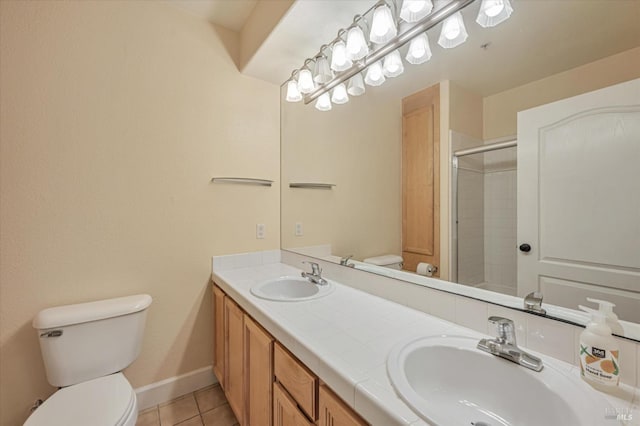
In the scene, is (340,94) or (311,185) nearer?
(340,94)

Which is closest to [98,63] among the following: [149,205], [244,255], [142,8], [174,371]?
[142,8]

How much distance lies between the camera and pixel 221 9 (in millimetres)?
1661

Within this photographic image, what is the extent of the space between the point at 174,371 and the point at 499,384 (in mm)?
1820

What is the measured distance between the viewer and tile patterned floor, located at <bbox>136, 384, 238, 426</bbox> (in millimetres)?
1483

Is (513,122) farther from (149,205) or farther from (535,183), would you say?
(149,205)

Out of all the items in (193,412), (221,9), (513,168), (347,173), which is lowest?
(193,412)

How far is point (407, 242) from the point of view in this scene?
126 centimetres

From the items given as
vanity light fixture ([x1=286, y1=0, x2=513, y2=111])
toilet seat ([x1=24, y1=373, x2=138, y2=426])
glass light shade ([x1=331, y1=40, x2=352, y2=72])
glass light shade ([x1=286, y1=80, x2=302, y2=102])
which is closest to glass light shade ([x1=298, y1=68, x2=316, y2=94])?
vanity light fixture ([x1=286, y1=0, x2=513, y2=111])

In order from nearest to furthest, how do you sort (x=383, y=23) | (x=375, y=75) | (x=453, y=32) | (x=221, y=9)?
(x=453, y=32)
(x=383, y=23)
(x=375, y=75)
(x=221, y=9)

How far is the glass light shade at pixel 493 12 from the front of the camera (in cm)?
95

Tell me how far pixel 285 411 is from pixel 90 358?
106cm

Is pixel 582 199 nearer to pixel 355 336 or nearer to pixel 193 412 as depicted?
pixel 355 336

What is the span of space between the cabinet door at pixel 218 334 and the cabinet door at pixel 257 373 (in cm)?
44

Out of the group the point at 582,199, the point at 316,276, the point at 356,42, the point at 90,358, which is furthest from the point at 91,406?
the point at 356,42
